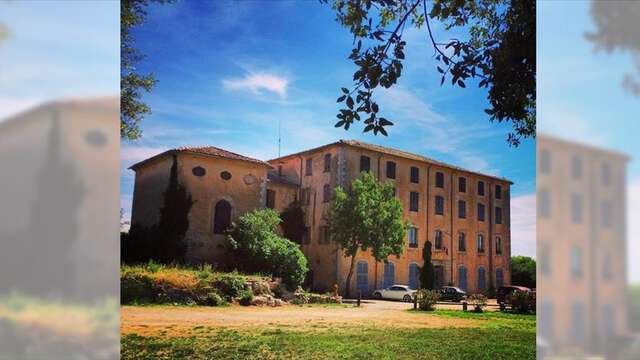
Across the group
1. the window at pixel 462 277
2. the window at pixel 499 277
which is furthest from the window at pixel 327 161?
the window at pixel 499 277

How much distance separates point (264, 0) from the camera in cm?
611

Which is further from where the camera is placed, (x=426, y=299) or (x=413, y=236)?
(x=426, y=299)

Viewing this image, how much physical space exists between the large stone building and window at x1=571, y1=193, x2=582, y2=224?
156cm

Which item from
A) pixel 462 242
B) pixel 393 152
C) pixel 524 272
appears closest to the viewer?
pixel 393 152

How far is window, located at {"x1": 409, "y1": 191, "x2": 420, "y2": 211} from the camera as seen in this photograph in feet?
22.5

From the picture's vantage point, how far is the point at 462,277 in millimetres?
7504

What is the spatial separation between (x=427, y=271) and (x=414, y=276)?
20cm

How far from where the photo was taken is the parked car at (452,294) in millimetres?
7090

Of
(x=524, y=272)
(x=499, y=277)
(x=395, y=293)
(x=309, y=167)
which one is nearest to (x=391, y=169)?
(x=309, y=167)

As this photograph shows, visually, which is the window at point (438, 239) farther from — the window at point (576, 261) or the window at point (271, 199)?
the window at point (576, 261)

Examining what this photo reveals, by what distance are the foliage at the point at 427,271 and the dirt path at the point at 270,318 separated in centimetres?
31

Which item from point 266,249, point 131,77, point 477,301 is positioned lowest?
point 477,301

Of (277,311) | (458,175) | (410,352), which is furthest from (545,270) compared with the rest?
(277,311)

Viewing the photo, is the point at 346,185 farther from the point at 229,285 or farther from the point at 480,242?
the point at 480,242
